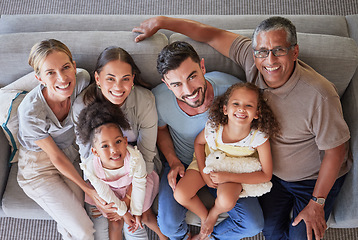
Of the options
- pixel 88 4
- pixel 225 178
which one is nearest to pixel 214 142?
pixel 225 178

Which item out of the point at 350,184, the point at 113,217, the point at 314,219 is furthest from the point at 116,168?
the point at 350,184

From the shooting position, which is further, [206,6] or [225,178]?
[206,6]

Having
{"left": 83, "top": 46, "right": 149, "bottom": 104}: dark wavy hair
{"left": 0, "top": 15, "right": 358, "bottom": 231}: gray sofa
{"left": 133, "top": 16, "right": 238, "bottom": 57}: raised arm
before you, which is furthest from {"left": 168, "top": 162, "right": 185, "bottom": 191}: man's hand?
{"left": 133, "top": 16, "right": 238, "bottom": 57}: raised arm

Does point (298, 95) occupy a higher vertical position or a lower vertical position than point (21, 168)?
higher

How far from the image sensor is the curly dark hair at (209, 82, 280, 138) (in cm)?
162

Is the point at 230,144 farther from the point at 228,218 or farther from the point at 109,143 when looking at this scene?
the point at 109,143

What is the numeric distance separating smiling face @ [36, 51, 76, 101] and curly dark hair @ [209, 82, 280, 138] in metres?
0.70

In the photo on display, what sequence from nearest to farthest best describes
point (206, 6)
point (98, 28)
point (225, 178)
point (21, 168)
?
point (225, 178)
point (21, 168)
point (98, 28)
point (206, 6)

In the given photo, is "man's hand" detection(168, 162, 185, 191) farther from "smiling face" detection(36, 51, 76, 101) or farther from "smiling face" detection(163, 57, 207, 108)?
"smiling face" detection(36, 51, 76, 101)

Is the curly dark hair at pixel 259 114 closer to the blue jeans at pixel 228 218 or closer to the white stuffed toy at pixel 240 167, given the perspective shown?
the white stuffed toy at pixel 240 167

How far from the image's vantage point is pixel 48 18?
Result: 6.71 ft

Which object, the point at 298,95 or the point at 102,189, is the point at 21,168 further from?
the point at 298,95

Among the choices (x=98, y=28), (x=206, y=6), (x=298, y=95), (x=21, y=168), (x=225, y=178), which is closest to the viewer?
(x=298, y=95)

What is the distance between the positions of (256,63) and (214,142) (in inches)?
17.7
